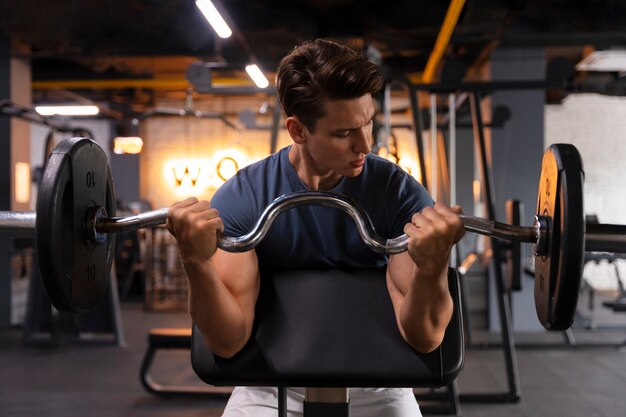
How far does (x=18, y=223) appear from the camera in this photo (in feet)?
4.09

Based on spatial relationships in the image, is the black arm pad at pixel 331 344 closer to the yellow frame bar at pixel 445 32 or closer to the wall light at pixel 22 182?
the yellow frame bar at pixel 445 32

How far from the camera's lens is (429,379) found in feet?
3.56

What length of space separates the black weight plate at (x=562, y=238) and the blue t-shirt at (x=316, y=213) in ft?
1.10

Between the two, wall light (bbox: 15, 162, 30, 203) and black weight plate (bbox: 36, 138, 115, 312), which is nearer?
black weight plate (bbox: 36, 138, 115, 312)

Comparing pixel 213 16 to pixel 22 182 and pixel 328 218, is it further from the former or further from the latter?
pixel 22 182

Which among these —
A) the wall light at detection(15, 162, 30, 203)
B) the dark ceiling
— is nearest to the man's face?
the dark ceiling

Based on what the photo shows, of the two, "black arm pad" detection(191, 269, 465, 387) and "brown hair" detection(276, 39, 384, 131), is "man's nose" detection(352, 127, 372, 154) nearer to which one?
"brown hair" detection(276, 39, 384, 131)

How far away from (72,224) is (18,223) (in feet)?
0.66

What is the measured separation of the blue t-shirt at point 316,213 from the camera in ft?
4.20

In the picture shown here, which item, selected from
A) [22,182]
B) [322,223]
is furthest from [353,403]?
[22,182]

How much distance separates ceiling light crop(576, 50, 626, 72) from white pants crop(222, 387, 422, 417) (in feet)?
22.7

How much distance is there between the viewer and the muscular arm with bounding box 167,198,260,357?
1.03 metres

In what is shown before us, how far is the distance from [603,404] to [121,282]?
6.26m

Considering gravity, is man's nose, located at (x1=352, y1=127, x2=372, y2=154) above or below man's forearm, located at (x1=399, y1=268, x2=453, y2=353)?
above
